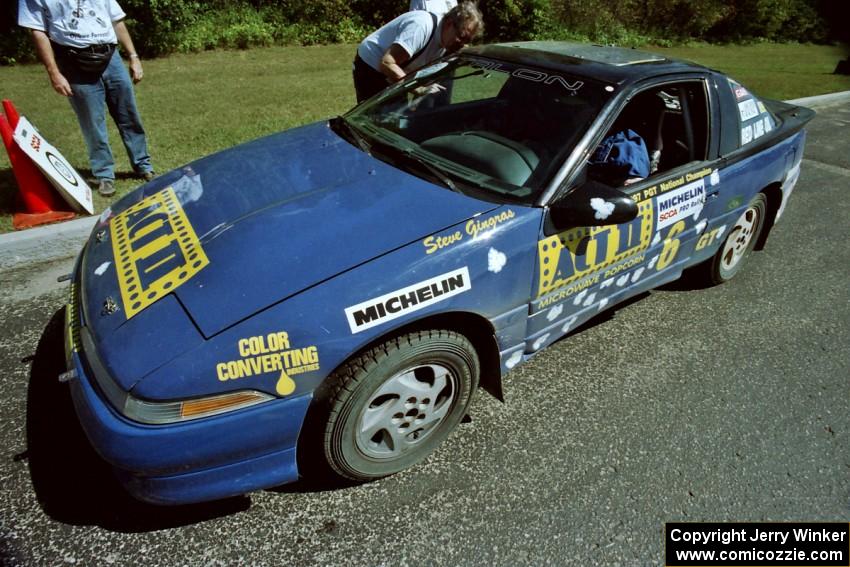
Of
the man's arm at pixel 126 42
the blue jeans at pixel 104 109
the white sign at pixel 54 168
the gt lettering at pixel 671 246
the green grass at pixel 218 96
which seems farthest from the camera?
the green grass at pixel 218 96

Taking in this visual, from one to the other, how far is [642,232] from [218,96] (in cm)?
653

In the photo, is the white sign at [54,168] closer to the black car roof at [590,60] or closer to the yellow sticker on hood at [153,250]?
the yellow sticker on hood at [153,250]

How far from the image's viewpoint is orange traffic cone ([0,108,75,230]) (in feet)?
12.0

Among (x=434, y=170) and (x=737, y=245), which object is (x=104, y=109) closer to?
(x=434, y=170)

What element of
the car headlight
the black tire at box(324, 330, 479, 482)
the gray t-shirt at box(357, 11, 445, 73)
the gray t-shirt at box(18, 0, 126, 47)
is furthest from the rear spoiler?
the gray t-shirt at box(18, 0, 126, 47)

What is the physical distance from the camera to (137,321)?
1.78m

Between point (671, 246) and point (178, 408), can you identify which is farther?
point (671, 246)

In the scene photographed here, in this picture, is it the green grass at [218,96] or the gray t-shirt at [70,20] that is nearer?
the gray t-shirt at [70,20]

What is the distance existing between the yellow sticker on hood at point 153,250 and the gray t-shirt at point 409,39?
2149 millimetres

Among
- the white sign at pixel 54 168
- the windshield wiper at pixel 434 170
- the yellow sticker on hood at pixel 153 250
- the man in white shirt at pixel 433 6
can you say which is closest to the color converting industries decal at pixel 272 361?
the yellow sticker on hood at pixel 153 250

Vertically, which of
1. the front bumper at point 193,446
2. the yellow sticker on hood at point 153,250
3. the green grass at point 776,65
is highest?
the yellow sticker on hood at point 153,250

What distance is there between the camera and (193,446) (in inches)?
65.0

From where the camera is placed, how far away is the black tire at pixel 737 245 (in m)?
3.43

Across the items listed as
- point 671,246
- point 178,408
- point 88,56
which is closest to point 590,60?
point 671,246
